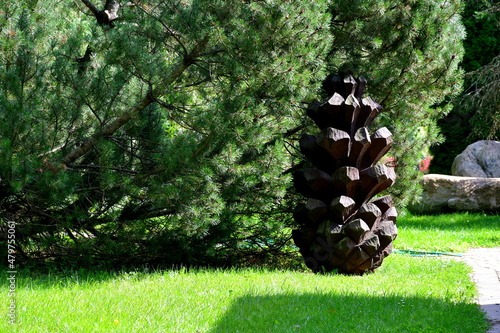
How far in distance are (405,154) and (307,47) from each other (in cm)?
217

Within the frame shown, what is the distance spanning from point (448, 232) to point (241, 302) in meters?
6.69

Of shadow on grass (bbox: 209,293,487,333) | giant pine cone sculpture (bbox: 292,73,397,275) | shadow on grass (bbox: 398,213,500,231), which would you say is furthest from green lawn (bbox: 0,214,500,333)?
shadow on grass (bbox: 398,213,500,231)

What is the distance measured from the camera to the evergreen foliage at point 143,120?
4.86 m

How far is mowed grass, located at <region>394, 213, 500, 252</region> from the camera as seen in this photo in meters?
8.70

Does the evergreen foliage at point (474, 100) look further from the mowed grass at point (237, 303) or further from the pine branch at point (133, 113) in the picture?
the pine branch at point (133, 113)

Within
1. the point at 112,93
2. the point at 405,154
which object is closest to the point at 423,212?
the point at 405,154

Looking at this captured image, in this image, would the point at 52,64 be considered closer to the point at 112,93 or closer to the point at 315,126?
the point at 112,93

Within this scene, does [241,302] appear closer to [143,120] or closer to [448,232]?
[143,120]

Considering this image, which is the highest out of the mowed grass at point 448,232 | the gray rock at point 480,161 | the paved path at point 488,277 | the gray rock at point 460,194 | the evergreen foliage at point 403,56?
the evergreen foliage at point 403,56

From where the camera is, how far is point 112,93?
209 inches

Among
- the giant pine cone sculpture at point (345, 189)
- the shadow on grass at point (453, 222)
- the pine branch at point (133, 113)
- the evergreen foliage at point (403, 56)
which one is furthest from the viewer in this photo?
the shadow on grass at point (453, 222)

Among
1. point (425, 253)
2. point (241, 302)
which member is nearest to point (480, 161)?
point (425, 253)

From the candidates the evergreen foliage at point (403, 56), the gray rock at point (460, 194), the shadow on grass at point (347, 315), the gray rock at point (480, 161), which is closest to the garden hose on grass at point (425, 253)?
the evergreen foliage at point (403, 56)

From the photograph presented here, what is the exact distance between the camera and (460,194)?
1173 cm
